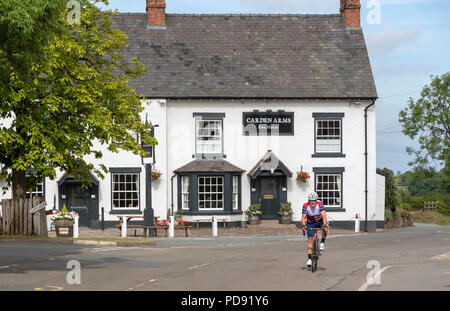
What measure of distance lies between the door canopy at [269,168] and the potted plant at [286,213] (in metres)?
1.61

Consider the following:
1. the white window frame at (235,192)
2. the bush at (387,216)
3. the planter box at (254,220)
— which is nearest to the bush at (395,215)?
the bush at (387,216)

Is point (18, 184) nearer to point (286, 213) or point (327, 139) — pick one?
point (286, 213)

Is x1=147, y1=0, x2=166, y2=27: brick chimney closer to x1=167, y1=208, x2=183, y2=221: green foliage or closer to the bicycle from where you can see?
x1=167, y1=208, x2=183, y2=221: green foliage

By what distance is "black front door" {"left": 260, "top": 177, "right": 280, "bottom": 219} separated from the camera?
38.2 meters

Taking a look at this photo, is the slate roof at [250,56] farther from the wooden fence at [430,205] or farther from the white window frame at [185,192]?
the wooden fence at [430,205]

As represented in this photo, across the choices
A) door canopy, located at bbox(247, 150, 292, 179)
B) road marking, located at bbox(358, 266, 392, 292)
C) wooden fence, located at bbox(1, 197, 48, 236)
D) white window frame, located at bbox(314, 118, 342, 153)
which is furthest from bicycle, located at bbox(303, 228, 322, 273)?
white window frame, located at bbox(314, 118, 342, 153)

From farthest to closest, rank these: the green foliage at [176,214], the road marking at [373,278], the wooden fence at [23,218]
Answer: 1. the green foliage at [176,214]
2. the wooden fence at [23,218]
3. the road marking at [373,278]

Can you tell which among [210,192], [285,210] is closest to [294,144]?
[285,210]

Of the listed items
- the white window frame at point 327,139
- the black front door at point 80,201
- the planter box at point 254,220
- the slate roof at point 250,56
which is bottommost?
the planter box at point 254,220

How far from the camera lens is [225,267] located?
18.5 meters

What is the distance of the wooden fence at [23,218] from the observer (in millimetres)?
27263

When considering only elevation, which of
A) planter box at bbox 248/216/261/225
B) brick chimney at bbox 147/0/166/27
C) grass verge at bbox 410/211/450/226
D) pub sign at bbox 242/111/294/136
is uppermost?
brick chimney at bbox 147/0/166/27

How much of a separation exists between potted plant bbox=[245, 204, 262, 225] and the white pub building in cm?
52
